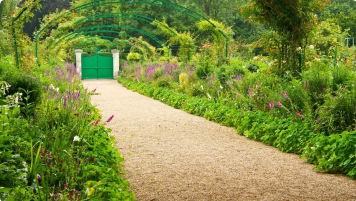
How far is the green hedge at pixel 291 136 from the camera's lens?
373 centimetres

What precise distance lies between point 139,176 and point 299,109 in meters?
2.92

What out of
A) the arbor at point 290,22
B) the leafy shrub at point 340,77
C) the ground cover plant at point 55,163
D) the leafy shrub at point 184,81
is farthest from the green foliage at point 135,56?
the ground cover plant at point 55,163

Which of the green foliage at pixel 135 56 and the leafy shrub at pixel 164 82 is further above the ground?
the green foliage at pixel 135 56

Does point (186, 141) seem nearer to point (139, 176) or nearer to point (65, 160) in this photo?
point (139, 176)

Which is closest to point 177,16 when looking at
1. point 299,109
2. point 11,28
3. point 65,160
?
point 11,28

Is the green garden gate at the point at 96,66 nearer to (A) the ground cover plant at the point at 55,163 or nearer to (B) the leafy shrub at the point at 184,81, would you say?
(B) the leafy shrub at the point at 184,81

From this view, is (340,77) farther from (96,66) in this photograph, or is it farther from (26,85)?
(96,66)

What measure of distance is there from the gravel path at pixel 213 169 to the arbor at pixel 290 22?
2.21m

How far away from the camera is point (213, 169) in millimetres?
3877

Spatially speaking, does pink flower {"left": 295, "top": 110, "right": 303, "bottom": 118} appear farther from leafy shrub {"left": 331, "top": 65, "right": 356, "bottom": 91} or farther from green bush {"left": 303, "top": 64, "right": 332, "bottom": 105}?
leafy shrub {"left": 331, "top": 65, "right": 356, "bottom": 91}

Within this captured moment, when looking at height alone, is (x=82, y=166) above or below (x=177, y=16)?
below

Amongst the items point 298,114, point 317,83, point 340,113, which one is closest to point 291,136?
point 298,114

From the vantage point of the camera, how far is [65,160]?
2969 mm

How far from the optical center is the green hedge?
3732mm
